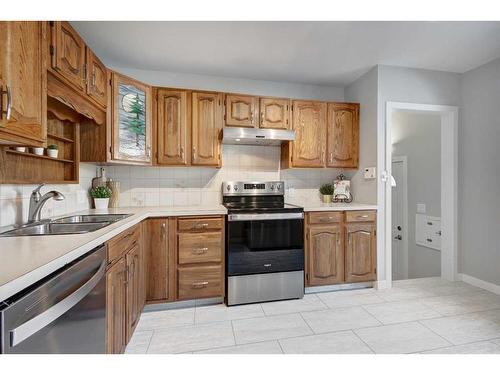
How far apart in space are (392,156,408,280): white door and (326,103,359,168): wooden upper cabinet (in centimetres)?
144

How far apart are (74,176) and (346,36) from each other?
2.67 metres

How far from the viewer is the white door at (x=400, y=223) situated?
3.94 meters

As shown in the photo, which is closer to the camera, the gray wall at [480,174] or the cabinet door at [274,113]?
the gray wall at [480,174]

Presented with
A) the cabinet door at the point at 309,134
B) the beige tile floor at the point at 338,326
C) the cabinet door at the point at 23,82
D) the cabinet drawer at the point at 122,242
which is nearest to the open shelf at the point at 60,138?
the cabinet door at the point at 23,82

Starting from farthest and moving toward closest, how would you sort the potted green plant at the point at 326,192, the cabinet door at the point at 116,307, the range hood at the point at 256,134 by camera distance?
the potted green plant at the point at 326,192, the range hood at the point at 256,134, the cabinet door at the point at 116,307

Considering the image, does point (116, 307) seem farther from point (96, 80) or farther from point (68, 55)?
point (96, 80)

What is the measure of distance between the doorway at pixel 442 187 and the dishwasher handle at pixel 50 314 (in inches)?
107

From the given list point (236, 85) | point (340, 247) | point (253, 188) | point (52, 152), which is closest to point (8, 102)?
point (52, 152)

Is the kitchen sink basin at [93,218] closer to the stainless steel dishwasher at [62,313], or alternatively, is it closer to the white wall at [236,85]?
the stainless steel dishwasher at [62,313]

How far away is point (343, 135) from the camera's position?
307 centimetres

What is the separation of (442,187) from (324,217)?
170cm

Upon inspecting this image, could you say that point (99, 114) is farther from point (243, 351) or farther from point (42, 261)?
point (243, 351)

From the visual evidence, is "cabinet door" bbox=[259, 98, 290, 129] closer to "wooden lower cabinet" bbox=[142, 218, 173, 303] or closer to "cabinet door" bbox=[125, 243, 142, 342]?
"wooden lower cabinet" bbox=[142, 218, 173, 303]

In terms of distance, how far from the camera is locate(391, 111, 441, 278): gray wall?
3.44 metres
